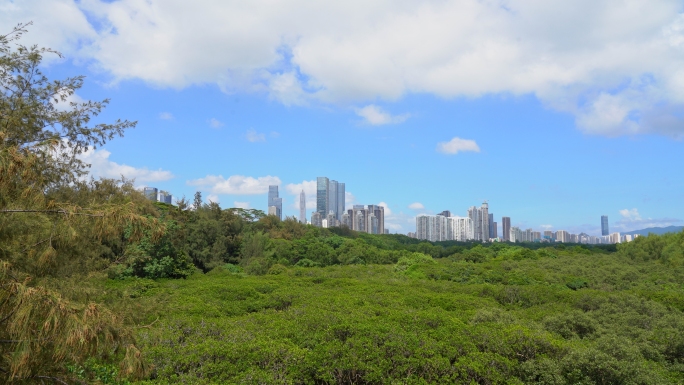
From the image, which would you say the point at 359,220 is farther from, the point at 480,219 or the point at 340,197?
the point at 480,219

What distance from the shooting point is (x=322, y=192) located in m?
77.1

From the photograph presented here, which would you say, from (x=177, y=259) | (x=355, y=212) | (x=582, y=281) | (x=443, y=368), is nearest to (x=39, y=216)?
(x=443, y=368)

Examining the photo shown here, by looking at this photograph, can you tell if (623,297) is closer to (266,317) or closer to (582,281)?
(582,281)

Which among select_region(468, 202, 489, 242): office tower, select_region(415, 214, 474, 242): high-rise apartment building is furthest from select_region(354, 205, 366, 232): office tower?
select_region(468, 202, 489, 242): office tower

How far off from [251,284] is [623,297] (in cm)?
945

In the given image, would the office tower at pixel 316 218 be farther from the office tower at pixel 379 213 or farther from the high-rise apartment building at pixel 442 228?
the high-rise apartment building at pixel 442 228

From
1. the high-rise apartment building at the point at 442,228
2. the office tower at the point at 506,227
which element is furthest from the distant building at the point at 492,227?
the high-rise apartment building at the point at 442,228

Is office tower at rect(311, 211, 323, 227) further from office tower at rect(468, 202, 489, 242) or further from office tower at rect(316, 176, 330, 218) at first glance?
office tower at rect(468, 202, 489, 242)

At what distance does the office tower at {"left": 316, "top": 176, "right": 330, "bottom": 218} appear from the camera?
76.4 m

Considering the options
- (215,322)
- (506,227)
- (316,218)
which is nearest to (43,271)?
(215,322)

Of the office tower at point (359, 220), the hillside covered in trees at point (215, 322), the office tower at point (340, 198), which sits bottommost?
the hillside covered in trees at point (215, 322)

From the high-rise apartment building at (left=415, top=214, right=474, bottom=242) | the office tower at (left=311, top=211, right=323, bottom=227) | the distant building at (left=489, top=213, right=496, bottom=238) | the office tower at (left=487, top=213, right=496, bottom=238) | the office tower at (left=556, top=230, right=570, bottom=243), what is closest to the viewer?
the office tower at (left=311, top=211, right=323, bottom=227)

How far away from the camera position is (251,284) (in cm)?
1214

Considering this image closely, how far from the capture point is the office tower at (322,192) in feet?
251
